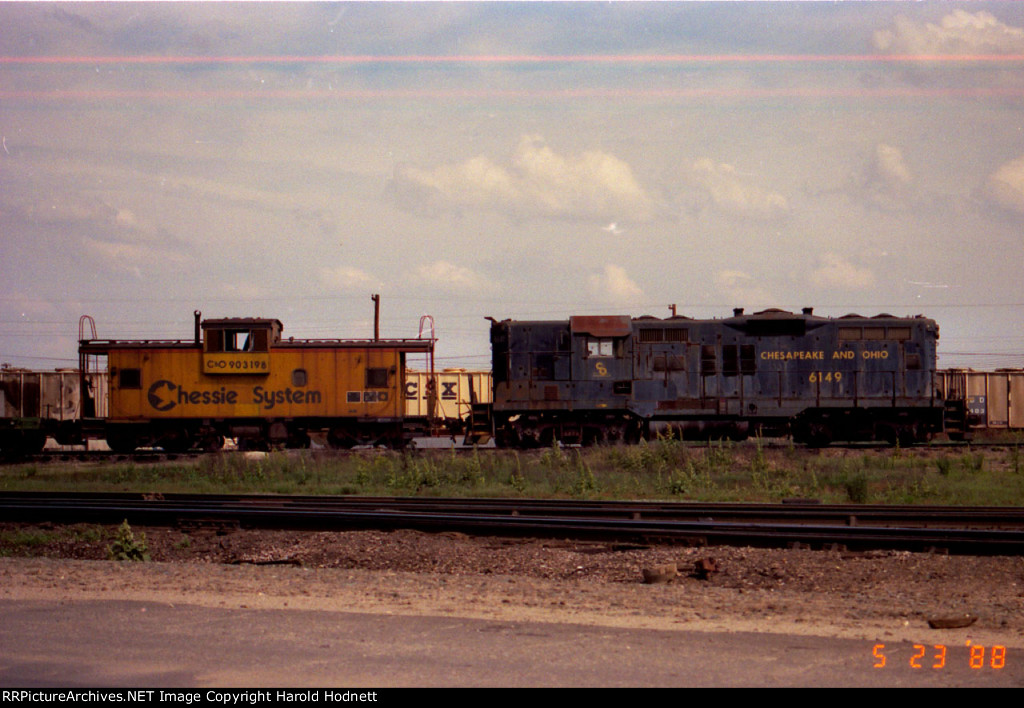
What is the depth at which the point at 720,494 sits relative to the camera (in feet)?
54.0

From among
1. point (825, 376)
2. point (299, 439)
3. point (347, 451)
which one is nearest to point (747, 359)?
point (825, 376)

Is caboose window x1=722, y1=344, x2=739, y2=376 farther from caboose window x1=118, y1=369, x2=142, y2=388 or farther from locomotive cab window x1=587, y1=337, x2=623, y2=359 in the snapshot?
caboose window x1=118, y1=369, x2=142, y2=388

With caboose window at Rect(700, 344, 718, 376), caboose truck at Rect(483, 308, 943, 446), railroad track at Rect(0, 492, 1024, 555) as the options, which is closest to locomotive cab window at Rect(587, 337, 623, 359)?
caboose truck at Rect(483, 308, 943, 446)

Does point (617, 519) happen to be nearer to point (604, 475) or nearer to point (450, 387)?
point (604, 475)

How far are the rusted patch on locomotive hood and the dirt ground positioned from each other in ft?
45.1

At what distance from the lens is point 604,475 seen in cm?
1947

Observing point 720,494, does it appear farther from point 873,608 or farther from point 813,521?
point 873,608

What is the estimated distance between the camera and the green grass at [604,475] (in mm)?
16891

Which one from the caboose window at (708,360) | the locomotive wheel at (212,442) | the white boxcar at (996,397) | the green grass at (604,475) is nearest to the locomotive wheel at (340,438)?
the green grass at (604,475)

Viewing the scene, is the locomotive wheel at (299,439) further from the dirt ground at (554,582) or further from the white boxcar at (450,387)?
the dirt ground at (554,582)

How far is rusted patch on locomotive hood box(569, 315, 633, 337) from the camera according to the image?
2512 centimetres

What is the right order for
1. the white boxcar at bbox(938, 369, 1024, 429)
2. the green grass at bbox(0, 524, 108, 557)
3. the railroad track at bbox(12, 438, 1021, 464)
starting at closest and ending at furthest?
the green grass at bbox(0, 524, 108, 557) < the railroad track at bbox(12, 438, 1021, 464) < the white boxcar at bbox(938, 369, 1024, 429)

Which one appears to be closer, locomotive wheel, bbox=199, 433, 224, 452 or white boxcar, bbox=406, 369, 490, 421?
locomotive wheel, bbox=199, 433, 224, 452
